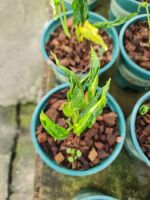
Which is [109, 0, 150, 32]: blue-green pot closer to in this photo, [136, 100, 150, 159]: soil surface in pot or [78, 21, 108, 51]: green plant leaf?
[78, 21, 108, 51]: green plant leaf

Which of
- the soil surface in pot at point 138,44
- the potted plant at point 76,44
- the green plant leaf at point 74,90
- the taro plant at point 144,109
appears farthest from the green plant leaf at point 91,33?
the green plant leaf at point 74,90

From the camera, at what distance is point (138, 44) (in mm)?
1172

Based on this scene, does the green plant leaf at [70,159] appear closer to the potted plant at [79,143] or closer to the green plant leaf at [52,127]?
the potted plant at [79,143]

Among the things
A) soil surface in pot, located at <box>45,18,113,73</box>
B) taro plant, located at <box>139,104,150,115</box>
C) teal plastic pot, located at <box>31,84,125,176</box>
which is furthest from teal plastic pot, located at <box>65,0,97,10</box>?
taro plant, located at <box>139,104,150,115</box>

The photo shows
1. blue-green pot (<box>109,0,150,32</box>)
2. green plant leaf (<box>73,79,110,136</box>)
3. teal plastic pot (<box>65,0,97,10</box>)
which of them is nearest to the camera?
green plant leaf (<box>73,79,110,136</box>)

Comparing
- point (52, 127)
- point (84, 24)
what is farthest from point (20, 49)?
point (52, 127)

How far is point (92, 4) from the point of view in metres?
1.40

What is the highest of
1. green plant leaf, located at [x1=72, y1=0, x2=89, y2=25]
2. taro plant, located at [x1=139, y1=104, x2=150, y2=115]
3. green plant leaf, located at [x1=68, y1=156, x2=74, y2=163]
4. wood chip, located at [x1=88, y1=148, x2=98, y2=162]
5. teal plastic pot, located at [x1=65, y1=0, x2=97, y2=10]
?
teal plastic pot, located at [x1=65, y1=0, x2=97, y2=10]

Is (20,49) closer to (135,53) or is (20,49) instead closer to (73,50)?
(73,50)

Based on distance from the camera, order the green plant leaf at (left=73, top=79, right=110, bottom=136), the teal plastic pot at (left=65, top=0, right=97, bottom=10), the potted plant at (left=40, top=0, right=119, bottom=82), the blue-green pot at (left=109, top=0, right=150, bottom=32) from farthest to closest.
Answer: the teal plastic pot at (left=65, top=0, right=97, bottom=10) → the blue-green pot at (left=109, top=0, right=150, bottom=32) → the potted plant at (left=40, top=0, right=119, bottom=82) → the green plant leaf at (left=73, top=79, right=110, bottom=136)

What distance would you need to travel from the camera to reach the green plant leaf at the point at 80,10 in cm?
100

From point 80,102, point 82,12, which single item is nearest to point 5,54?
point 82,12

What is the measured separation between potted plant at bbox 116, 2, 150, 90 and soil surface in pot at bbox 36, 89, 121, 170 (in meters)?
0.19

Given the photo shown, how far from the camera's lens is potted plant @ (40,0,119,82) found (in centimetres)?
110
